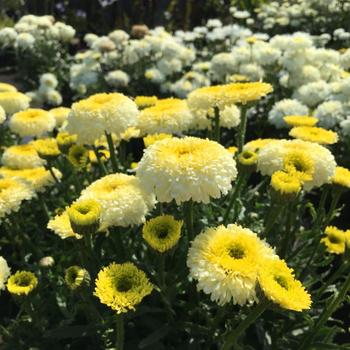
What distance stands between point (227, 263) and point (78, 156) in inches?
50.0

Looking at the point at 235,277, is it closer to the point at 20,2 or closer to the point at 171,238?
the point at 171,238

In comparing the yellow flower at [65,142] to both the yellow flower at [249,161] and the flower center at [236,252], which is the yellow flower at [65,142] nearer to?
the yellow flower at [249,161]

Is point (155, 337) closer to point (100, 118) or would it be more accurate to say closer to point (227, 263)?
point (227, 263)

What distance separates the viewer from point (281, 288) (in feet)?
4.18

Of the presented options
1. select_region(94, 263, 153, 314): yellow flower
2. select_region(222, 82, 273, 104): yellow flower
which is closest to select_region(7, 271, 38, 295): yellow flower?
select_region(94, 263, 153, 314): yellow flower

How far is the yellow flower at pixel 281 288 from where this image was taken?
1.25 m

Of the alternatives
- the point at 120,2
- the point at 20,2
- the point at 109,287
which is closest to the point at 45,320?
the point at 109,287

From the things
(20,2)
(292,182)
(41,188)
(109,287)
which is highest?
(292,182)

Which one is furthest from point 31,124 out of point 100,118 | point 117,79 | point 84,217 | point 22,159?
point 117,79

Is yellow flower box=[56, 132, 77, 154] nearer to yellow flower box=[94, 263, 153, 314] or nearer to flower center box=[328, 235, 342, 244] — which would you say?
yellow flower box=[94, 263, 153, 314]

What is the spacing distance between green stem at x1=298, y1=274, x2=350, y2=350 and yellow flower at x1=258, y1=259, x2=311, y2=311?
38 cm

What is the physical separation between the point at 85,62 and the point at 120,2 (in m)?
5.66

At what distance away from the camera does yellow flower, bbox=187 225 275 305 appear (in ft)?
4.50

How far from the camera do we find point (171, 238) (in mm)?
1546
